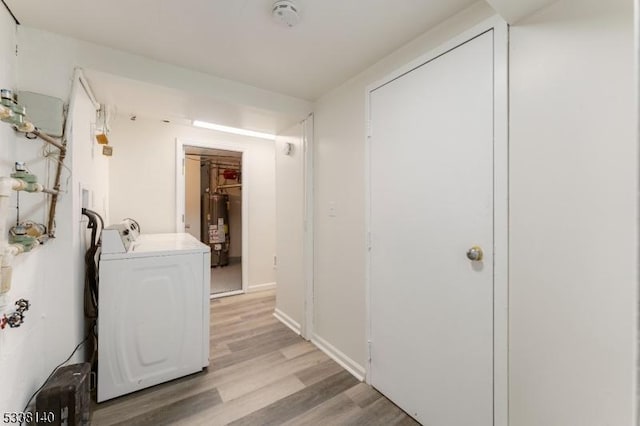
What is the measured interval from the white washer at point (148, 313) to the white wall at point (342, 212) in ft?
3.29

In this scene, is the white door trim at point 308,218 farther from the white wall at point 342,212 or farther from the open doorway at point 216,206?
the open doorway at point 216,206

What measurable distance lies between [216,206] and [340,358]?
448 centimetres

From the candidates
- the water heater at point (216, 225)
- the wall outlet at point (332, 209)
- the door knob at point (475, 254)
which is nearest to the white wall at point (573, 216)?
the door knob at point (475, 254)

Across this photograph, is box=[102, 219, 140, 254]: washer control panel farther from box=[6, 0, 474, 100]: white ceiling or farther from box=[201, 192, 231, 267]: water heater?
box=[201, 192, 231, 267]: water heater

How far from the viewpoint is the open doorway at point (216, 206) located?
17.3 feet

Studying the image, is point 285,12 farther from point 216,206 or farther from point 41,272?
point 216,206

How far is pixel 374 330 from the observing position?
6.08ft

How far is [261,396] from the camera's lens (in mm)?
1754

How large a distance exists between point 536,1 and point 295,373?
99.6 inches

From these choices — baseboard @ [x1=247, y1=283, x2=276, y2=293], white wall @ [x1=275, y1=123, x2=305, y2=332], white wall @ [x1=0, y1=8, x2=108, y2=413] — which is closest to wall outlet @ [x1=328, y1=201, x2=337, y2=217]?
white wall @ [x1=275, y1=123, x2=305, y2=332]

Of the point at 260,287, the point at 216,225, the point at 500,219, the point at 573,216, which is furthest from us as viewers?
the point at 216,225

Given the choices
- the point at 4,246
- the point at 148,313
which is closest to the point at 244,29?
the point at 4,246

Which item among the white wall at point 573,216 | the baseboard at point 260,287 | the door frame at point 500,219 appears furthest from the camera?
the baseboard at point 260,287

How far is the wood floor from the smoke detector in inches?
89.1
